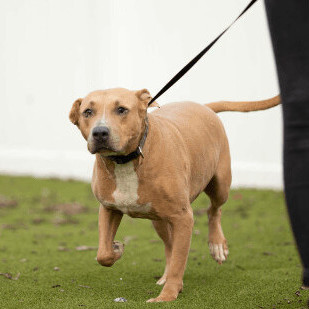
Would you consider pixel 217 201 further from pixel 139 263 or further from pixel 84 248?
pixel 84 248

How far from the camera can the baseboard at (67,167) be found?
820cm

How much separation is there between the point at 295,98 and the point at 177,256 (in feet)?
4.91

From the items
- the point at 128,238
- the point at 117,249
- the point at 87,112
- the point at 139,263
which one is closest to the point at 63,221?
the point at 128,238

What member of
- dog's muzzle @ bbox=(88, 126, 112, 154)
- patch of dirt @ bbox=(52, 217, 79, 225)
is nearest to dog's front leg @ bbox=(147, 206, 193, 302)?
dog's muzzle @ bbox=(88, 126, 112, 154)

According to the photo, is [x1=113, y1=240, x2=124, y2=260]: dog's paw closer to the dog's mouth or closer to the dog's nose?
the dog's mouth

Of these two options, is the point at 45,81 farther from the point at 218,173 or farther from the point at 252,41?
the point at 218,173

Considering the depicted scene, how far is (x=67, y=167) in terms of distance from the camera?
9.45 m

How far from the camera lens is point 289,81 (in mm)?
1844

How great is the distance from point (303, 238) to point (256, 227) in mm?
3984

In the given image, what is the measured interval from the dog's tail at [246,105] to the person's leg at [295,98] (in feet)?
6.18

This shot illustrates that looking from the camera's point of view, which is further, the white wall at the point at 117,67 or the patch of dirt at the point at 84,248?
the white wall at the point at 117,67

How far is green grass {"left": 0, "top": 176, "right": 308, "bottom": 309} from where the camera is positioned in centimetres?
316

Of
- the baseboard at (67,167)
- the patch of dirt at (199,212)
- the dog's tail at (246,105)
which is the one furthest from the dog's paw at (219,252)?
the baseboard at (67,167)

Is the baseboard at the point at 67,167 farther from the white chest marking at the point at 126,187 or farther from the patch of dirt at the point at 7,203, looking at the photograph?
the white chest marking at the point at 126,187
